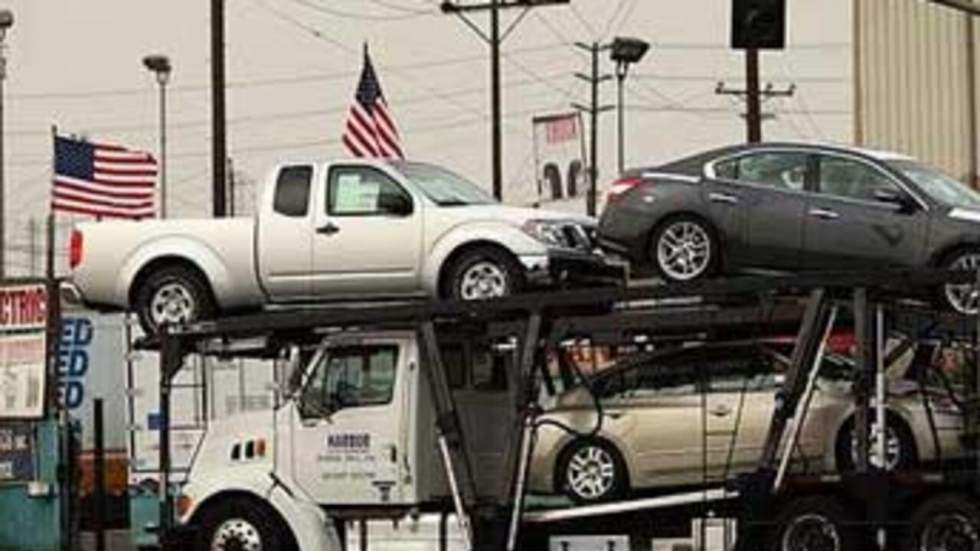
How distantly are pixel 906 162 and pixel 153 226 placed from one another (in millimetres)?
6550

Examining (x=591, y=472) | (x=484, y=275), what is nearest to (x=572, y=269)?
(x=484, y=275)

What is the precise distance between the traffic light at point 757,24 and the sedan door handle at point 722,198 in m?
2.55

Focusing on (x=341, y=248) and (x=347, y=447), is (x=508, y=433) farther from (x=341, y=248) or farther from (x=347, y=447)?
(x=341, y=248)

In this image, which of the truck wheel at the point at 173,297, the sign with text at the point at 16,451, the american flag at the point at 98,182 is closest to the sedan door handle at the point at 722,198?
the truck wheel at the point at 173,297

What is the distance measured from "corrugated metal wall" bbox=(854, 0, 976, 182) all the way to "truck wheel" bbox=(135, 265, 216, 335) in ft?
94.9

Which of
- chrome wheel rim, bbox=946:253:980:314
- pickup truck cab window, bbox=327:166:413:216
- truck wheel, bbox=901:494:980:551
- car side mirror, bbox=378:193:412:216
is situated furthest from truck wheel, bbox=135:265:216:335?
truck wheel, bbox=901:494:980:551

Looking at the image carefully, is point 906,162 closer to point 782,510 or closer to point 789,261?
point 789,261

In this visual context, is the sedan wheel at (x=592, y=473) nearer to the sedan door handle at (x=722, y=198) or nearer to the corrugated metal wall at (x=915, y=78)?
the sedan door handle at (x=722, y=198)

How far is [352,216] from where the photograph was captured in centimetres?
1791

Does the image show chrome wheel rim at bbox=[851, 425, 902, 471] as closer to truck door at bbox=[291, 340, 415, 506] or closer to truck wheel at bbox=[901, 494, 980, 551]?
truck wheel at bbox=[901, 494, 980, 551]

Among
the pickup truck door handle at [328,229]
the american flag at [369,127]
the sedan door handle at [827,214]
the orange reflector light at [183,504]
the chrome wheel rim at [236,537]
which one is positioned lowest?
the chrome wheel rim at [236,537]

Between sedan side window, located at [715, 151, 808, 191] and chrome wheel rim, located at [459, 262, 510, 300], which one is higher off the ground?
sedan side window, located at [715, 151, 808, 191]

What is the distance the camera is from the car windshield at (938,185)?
16359mm

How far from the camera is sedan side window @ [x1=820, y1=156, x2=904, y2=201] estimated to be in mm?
16422
